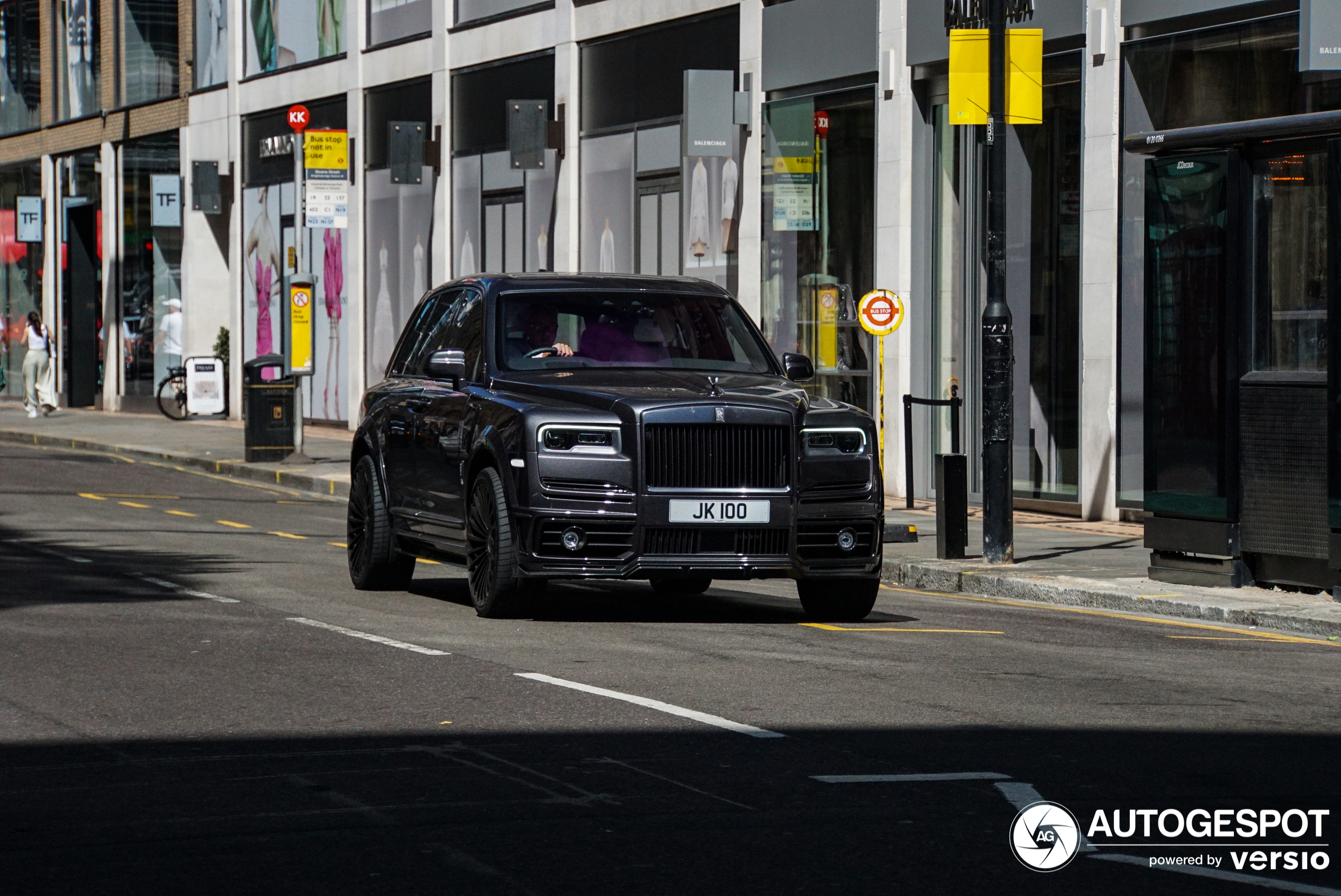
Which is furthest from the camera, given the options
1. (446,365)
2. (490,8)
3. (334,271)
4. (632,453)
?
(334,271)

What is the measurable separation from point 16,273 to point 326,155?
2513 cm

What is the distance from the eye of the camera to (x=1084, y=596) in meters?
13.5

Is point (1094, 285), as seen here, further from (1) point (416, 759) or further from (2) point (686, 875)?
(2) point (686, 875)

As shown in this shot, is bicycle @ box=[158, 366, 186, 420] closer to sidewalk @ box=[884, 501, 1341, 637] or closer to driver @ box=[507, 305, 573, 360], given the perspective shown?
sidewalk @ box=[884, 501, 1341, 637]

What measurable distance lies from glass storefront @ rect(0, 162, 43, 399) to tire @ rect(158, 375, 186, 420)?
29.9ft

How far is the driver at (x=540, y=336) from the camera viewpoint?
12.2 m

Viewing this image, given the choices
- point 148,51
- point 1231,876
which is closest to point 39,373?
point 148,51

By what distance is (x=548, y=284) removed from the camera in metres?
12.6

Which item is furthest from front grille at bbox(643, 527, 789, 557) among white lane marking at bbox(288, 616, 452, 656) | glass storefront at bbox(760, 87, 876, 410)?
glass storefront at bbox(760, 87, 876, 410)

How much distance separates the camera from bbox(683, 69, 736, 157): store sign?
24219mm

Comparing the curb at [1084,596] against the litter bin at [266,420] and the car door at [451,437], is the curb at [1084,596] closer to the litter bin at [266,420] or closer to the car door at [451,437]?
the car door at [451,437]

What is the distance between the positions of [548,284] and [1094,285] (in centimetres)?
778

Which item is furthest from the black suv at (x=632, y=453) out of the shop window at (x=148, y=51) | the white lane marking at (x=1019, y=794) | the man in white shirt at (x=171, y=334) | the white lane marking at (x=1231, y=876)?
the shop window at (x=148, y=51)

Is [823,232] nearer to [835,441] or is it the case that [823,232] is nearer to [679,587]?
[679,587]
